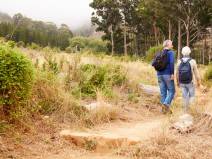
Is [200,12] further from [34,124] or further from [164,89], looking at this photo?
[34,124]

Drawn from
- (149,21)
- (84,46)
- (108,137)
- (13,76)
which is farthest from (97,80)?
(149,21)

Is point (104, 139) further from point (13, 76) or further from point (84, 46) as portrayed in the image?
point (84, 46)

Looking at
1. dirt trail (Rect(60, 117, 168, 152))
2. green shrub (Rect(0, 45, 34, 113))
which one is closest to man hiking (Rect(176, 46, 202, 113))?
dirt trail (Rect(60, 117, 168, 152))

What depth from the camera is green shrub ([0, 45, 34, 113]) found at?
741 cm

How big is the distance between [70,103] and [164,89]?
2508 mm

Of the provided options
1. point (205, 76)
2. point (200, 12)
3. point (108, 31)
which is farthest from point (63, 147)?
point (108, 31)

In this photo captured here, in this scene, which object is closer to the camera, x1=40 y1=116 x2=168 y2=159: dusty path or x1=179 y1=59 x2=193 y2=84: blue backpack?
x1=40 y1=116 x2=168 y2=159: dusty path

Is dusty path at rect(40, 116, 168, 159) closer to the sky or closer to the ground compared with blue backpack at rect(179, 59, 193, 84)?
closer to the ground

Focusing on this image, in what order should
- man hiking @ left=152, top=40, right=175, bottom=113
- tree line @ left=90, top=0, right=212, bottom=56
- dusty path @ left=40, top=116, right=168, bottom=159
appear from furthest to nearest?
tree line @ left=90, top=0, right=212, bottom=56, man hiking @ left=152, top=40, right=175, bottom=113, dusty path @ left=40, top=116, right=168, bottom=159

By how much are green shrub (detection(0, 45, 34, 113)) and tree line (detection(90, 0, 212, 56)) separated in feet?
88.3

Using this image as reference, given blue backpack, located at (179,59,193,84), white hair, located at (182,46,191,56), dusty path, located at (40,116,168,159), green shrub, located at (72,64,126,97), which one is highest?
white hair, located at (182,46,191,56)

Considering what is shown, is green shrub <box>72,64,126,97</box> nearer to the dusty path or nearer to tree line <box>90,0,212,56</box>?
the dusty path

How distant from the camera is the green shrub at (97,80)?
10.9 m

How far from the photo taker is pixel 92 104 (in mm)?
9719
